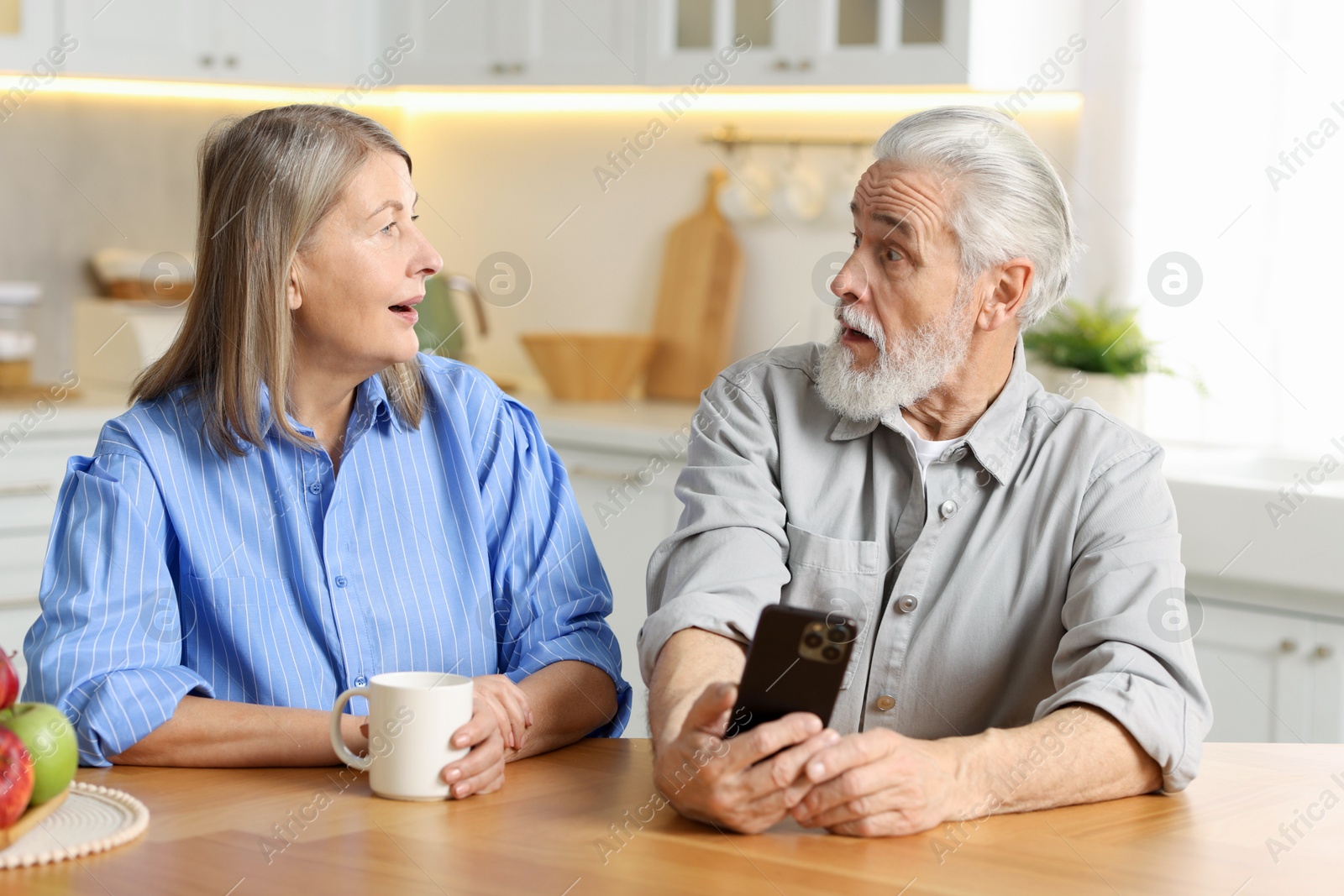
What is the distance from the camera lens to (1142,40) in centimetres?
307

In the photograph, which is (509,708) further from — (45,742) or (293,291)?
(293,291)

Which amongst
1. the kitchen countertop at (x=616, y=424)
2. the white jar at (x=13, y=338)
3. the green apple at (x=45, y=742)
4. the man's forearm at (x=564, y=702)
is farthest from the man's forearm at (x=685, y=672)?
the white jar at (x=13, y=338)

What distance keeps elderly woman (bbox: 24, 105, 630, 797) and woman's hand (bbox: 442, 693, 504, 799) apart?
10cm

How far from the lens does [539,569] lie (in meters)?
1.59

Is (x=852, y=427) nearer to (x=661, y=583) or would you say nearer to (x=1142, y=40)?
(x=661, y=583)

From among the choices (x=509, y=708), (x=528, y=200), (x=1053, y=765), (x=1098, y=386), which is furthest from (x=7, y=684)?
(x=528, y=200)

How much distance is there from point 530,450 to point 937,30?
1867 mm

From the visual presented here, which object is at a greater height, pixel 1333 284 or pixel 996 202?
pixel 996 202

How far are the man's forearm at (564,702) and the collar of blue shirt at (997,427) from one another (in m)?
0.38

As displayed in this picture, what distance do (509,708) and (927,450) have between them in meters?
0.57

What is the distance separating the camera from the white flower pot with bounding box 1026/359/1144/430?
2836 mm

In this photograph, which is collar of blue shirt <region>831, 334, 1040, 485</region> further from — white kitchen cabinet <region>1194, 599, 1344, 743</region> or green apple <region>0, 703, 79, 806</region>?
white kitchen cabinet <region>1194, 599, 1344, 743</region>

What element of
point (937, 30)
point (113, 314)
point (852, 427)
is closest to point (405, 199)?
point (852, 427)

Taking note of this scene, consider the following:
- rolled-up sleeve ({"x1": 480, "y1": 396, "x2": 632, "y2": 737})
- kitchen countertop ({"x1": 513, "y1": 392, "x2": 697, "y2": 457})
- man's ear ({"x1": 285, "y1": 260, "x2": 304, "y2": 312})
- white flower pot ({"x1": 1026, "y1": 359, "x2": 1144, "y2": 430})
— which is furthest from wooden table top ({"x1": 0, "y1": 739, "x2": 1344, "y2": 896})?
kitchen countertop ({"x1": 513, "y1": 392, "x2": 697, "y2": 457})
